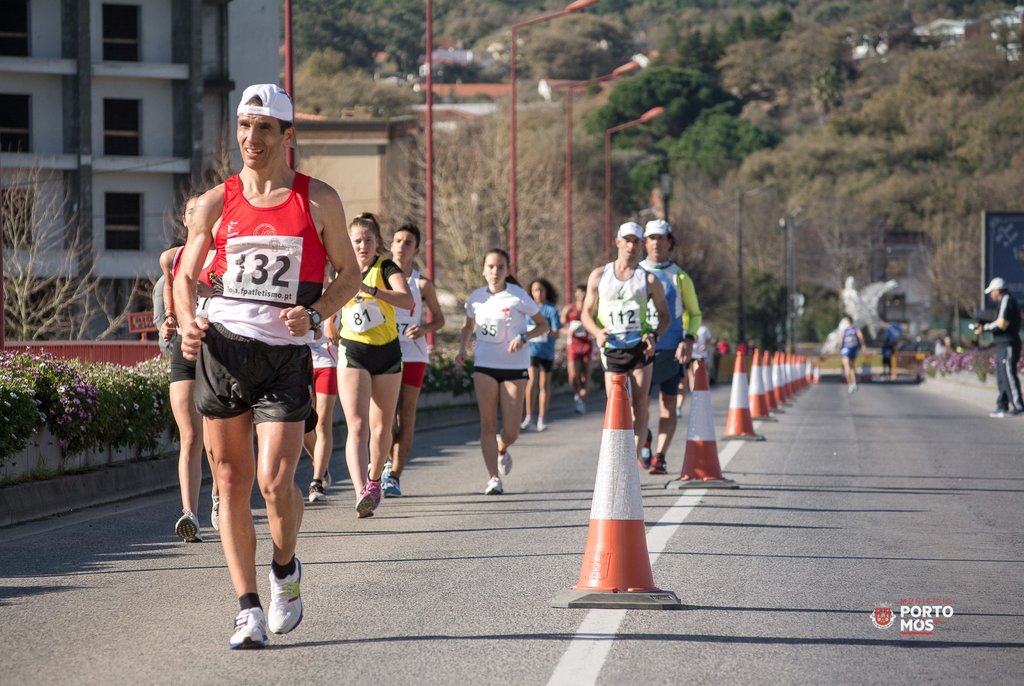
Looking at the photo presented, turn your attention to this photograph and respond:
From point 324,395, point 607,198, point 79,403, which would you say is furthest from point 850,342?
point 79,403

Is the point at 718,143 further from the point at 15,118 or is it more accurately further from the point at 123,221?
the point at 15,118

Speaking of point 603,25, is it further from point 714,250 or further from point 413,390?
point 413,390

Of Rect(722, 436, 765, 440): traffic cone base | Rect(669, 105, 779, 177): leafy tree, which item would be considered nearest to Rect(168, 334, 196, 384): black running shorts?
Rect(722, 436, 765, 440): traffic cone base

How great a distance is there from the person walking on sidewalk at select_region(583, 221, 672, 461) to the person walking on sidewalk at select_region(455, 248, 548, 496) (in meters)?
0.61

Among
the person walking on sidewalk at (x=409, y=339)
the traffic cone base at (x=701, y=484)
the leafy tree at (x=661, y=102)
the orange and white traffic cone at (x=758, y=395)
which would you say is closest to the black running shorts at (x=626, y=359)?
the traffic cone base at (x=701, y=484)

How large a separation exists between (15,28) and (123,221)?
6.81 meters

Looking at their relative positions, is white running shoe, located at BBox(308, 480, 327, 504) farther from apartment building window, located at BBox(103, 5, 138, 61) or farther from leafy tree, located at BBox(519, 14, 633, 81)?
leafy tree, located at BBox(519, 14, 633, 81)

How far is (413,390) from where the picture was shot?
12312 millimetres

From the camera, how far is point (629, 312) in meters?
13.4

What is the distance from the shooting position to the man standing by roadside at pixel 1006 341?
2450 cm

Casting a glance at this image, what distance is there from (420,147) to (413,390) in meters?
61.4

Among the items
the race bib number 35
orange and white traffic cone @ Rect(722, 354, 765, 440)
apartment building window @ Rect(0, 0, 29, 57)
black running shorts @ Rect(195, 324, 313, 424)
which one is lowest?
orange and white traffic cone @ Rect(722, 354, 765, 440)

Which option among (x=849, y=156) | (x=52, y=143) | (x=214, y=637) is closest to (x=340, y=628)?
(x=214, y=637)

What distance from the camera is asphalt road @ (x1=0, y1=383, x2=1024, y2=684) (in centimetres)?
625
